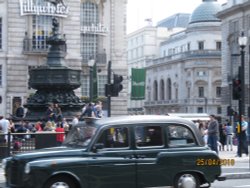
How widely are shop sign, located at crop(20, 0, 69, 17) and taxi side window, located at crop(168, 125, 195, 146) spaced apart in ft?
124

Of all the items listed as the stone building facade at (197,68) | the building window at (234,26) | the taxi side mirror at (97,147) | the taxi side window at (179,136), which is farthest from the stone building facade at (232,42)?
the taxi side mirror at (97,147)

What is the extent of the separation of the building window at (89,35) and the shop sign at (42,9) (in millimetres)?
3536

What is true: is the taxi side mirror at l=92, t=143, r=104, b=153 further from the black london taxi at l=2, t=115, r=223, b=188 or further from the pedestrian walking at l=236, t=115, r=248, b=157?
the pedestrian walking at l=236, t=115, r=248, b=157

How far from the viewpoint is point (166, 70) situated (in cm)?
11031

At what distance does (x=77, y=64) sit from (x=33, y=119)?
23.6 m

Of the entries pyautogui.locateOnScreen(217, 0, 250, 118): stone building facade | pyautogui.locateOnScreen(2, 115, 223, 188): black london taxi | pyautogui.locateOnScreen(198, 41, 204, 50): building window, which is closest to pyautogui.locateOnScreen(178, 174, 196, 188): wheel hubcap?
pyautogui.locateOnScreen(2, 115, 223, 188): black london taxi

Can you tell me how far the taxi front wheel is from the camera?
12273 millimetres

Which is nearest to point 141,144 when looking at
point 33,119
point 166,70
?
point 33,119

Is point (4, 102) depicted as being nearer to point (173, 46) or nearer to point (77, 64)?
point (77, 64)

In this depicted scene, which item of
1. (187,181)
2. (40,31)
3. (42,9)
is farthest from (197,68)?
(187,181)

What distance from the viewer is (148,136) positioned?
1224 cm

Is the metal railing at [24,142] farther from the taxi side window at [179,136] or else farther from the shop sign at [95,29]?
the shop sign at [95,29]

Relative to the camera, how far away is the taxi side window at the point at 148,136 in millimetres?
12133

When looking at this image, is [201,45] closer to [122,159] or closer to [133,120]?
[133,120]
